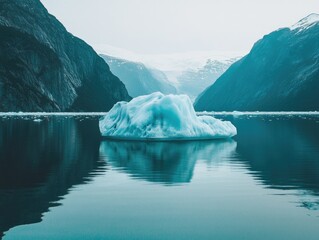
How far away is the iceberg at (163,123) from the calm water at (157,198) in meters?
13.1

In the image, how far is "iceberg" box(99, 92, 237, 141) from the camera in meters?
37.8

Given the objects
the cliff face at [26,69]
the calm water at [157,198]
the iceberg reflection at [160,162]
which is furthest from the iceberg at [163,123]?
the cliff face at [26,69]

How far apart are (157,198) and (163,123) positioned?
2417 centimetres

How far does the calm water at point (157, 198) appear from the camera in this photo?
411 inches

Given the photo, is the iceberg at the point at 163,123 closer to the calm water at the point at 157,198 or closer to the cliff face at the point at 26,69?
the calm water at the point at 157,198

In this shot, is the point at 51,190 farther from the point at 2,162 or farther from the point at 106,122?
the point at 106,122

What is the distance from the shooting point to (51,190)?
49.1 ft

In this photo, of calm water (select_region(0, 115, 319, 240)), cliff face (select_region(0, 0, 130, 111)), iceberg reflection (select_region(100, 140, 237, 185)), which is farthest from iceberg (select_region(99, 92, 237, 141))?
cliff face (select_region(0, 0, 130, 111))

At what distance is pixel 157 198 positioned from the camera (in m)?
13.9

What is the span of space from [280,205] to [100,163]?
1183cm

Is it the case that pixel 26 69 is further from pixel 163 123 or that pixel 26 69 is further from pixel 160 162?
pixel 160 162

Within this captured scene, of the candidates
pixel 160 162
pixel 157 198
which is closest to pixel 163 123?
pixel 160 162

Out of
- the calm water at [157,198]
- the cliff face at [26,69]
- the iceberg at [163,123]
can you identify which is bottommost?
the calm water at [157,198]

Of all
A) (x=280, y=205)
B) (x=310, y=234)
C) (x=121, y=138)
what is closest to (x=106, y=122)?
(x=121, y=138)
